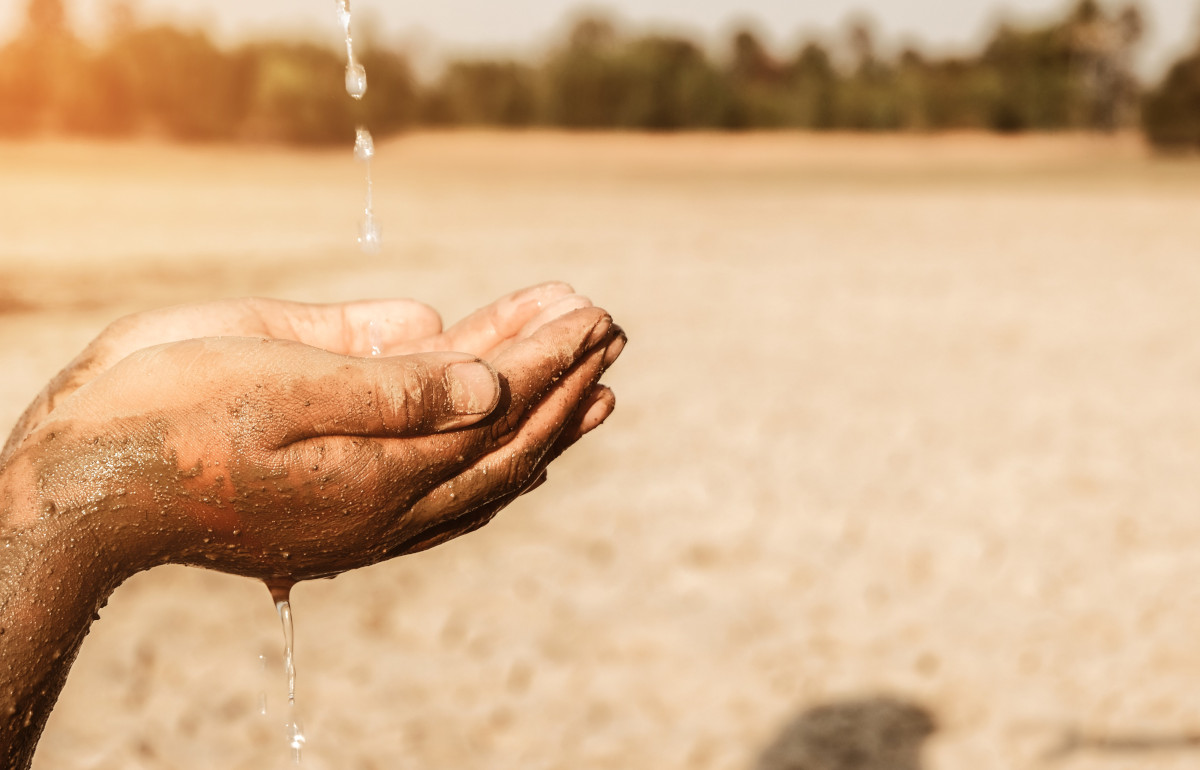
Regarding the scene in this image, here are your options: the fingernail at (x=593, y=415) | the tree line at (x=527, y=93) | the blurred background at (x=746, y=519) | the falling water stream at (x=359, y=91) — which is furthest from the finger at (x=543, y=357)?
the tree line at (x=527, y=93)

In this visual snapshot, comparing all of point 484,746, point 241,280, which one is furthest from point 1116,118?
point 484,746

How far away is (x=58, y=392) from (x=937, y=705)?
3403 mm

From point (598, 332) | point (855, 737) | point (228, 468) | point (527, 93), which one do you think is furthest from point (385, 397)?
point (527, 93)

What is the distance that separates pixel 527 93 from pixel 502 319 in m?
45.4

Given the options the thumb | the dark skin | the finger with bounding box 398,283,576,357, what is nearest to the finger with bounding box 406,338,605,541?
the dark skin

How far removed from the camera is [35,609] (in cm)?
175

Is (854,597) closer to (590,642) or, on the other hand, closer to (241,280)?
(590,642)

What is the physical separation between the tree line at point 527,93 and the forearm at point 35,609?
39647 millimetres

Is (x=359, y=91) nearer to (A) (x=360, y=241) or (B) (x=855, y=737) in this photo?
(A) (x=360, y=241)

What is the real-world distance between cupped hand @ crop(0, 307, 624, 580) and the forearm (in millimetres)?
28

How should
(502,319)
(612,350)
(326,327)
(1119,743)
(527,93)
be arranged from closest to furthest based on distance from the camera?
(612,350), (502,319), (326,327), (1119,743), (527,93)

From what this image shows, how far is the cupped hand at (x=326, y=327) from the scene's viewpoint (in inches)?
91.3

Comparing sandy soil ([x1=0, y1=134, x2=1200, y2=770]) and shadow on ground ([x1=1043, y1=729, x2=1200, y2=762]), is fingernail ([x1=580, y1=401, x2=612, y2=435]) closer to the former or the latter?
sandy soil ([x1=0, y1=134, x2=1200, y2=770])

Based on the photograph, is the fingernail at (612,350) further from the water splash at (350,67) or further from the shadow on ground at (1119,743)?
the shadow on ground at (1119,743)
